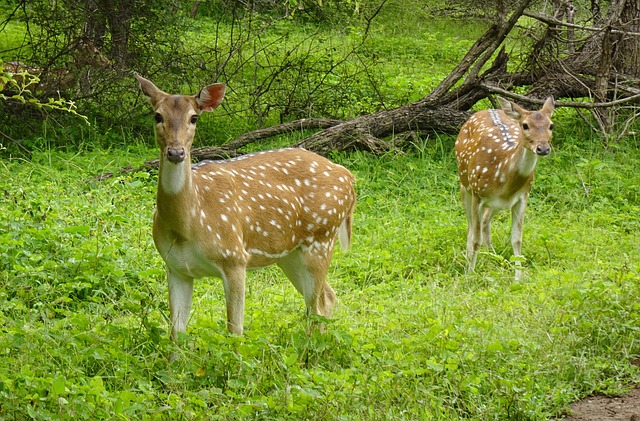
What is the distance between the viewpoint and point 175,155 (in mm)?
5840

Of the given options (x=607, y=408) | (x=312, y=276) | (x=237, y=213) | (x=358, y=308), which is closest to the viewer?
(x=607, y=408)

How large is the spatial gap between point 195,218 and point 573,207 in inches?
222

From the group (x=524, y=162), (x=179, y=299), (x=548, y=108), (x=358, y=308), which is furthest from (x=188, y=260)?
(x=548, y=108)

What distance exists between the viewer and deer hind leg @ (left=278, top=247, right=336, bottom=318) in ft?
23.0

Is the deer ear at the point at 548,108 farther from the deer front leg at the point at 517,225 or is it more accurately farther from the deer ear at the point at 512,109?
the deer front leg at the point at 517,225

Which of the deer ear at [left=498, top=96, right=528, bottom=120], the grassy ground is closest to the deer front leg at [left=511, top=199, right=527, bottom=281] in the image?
the grassy ground

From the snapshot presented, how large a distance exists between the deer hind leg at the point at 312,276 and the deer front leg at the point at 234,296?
0.80 meters

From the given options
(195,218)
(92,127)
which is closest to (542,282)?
(195,218)

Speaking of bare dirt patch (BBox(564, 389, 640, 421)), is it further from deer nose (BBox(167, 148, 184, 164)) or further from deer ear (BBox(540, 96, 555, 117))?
deer ear (BBox(540, 96, 555, 117))

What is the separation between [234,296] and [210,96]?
1239mm

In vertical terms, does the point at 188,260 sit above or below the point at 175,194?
below

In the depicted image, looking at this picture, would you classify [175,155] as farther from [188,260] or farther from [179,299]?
[179,299]

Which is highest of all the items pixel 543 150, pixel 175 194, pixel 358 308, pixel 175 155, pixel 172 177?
pixel 175 155

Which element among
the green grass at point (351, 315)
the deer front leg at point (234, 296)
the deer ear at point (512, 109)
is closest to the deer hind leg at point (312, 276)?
the green grass at point (351, 315)
